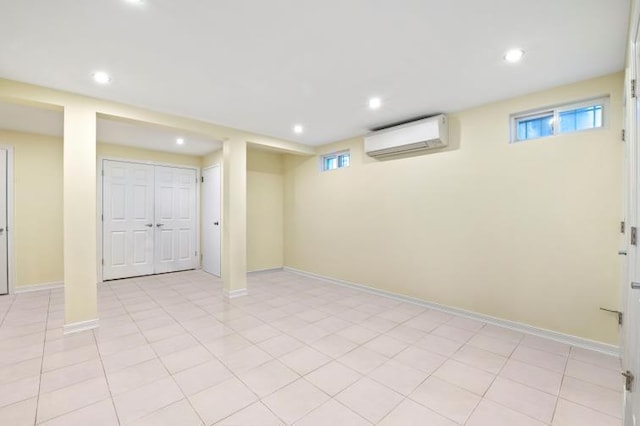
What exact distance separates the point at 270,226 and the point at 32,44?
4.30 metres

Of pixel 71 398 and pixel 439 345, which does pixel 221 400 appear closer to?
pixel 71 398

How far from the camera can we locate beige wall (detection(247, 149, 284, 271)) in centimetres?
560

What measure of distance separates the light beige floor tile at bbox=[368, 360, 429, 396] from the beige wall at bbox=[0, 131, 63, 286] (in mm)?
5374

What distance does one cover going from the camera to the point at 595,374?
7.08 feet

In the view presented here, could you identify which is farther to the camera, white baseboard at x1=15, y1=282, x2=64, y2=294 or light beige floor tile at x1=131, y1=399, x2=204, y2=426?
white baseboard at x1=15, y1=282, x2=64, y2=294

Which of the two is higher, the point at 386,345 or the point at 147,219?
the point at 147,219

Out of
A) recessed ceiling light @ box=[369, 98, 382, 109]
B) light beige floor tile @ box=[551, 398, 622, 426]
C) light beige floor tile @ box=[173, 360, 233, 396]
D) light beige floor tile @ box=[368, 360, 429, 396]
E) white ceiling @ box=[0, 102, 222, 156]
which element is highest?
recessed ceiling light @ box=[369, 98, 382, 109]

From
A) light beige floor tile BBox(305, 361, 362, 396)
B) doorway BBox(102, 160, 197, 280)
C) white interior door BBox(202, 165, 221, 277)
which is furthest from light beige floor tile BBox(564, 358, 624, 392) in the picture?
doorway BBox(102, 160, 197, 280)

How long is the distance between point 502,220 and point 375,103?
6.40 feet

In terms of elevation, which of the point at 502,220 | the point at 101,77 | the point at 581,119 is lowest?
the point at 502,220

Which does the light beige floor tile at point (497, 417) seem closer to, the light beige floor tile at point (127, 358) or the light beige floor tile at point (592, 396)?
the light beige floor tile at point (592, 396)

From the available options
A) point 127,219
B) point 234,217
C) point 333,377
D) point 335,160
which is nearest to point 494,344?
point 333,377

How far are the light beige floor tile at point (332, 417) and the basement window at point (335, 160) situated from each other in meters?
3.72

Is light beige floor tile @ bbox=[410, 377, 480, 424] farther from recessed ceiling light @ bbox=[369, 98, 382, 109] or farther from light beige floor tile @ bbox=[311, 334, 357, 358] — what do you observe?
recessed ceiling light @ bbox=[369, 98, 382, 109]
